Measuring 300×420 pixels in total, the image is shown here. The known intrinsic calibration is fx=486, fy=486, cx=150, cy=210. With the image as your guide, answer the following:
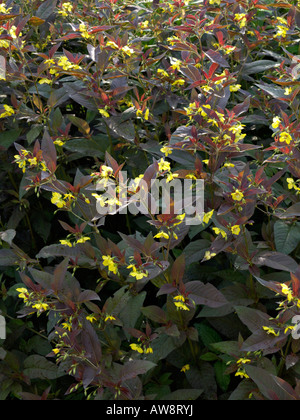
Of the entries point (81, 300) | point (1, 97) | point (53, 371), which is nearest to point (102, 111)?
point (1, 97)

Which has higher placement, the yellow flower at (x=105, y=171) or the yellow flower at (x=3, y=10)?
the yellow flower at (x=3, y=10)

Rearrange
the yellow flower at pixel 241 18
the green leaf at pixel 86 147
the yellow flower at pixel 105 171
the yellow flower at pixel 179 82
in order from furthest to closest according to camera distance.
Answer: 1. the yellow flower at pixel 241 18
2. the green leaf at pixel 86 147
3. the yellow flower at pixel 179 82
4. the yellow flower at pixel 105 171

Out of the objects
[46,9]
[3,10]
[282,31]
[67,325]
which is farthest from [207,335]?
[46,9]

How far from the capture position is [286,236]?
1670 mm

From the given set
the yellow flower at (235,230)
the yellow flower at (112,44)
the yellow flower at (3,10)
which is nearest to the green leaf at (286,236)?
→ the yellow flower at (235,230)

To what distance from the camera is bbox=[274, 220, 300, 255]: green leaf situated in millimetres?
1648

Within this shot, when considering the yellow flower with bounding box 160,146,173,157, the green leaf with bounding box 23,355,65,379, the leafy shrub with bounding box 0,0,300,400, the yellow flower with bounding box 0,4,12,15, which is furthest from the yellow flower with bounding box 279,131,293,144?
the yellow flower with bounding box 0,4,12,15

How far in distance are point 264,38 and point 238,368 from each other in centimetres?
155

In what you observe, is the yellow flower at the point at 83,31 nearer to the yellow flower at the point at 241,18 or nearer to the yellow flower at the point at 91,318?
the yellow flower at the point at 241,18

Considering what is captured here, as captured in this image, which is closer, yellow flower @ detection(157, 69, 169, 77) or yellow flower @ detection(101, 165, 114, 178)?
yellow flower @ detection(101, 165, 114, 178)

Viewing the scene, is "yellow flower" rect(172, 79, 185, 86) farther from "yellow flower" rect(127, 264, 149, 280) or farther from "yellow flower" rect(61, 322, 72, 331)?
"yellow flower" rect(61, 322, 72, 331)

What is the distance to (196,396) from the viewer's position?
160cm

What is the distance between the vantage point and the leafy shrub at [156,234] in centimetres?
151

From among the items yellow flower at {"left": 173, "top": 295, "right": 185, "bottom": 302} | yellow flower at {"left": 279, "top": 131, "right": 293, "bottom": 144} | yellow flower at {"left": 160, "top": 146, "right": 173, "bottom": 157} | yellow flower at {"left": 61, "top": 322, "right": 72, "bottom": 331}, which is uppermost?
yellow flower at {"left": 279, "top": 131, "right": 293, "bottom": 144}
